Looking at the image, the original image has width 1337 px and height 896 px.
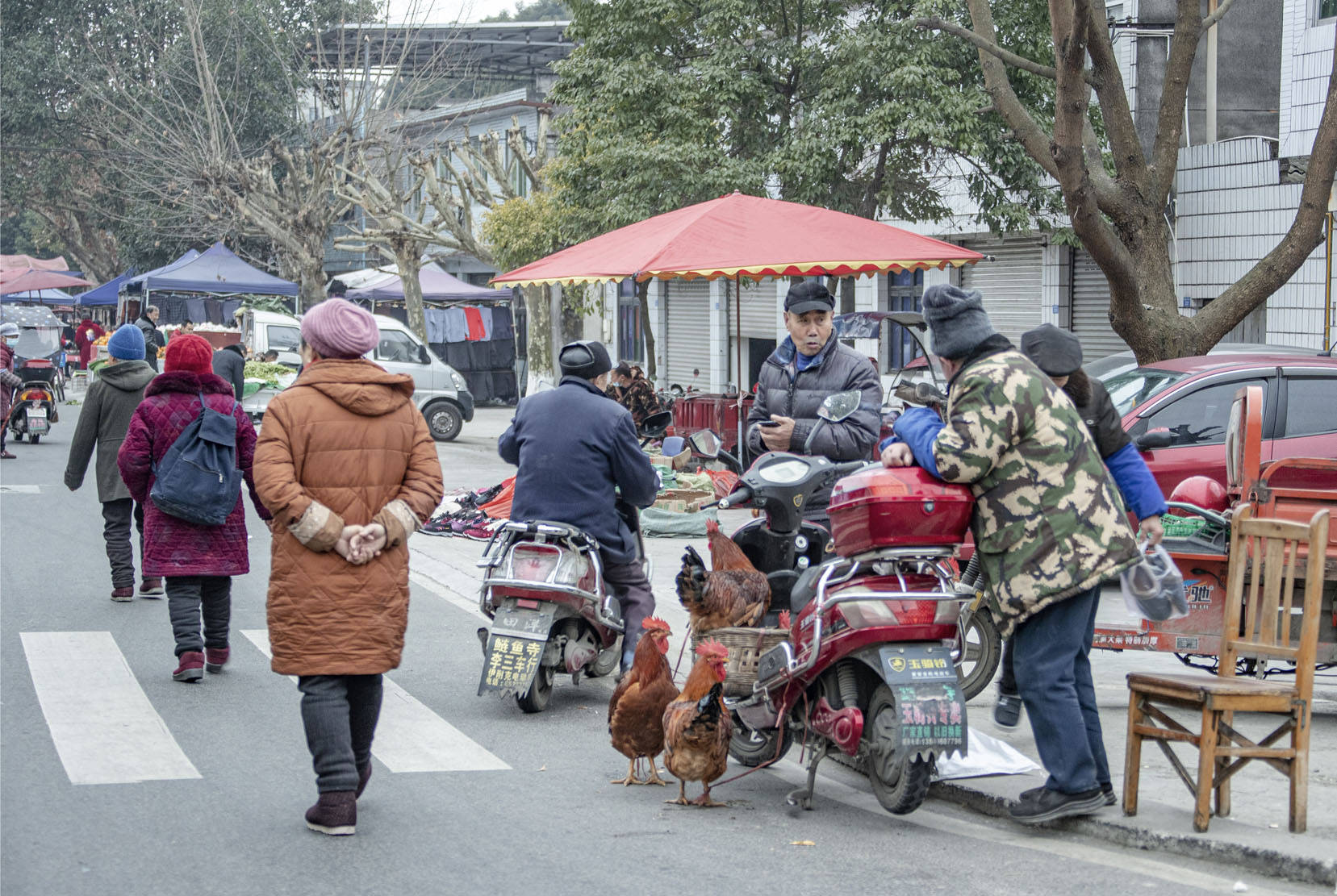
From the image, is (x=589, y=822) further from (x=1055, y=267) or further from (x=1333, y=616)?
(x=1055, y=267)

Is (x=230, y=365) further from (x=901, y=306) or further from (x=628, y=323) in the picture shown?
(x=628, y=323)

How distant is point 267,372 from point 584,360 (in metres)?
14.9

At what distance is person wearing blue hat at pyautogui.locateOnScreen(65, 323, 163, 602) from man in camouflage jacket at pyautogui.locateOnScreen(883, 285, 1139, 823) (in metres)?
6.49

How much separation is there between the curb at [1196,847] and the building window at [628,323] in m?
27.8

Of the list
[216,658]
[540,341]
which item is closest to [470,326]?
[540,341]

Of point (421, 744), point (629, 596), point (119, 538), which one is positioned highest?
Answer: point (629, 596)

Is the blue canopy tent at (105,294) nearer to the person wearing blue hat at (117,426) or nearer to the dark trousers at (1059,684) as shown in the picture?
the person wearing blue hat at (117,426)

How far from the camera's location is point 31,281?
140 feet

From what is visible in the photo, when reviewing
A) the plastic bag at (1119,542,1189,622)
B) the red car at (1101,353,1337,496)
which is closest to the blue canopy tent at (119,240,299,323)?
the red car at (1101,353,1337,496)

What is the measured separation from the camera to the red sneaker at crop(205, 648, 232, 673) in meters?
7.77

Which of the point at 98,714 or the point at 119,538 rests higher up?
the point at 119,538

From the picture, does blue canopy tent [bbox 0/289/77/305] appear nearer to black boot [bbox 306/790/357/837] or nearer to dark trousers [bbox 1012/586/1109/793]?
black boot [bbox 306/790/357/837]

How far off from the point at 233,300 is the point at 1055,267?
24935mm

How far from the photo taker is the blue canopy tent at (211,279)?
31266 mm
